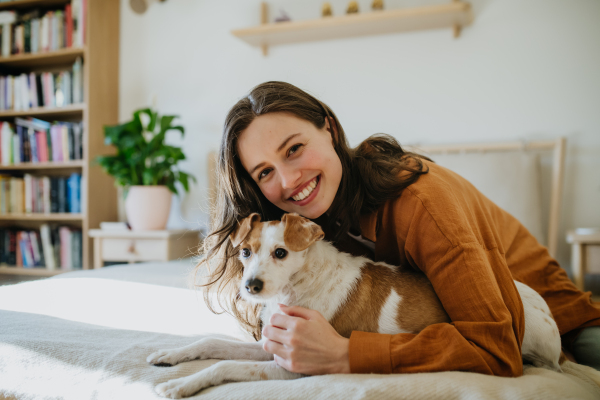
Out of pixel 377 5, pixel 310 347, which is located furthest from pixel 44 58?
pixel 310 347

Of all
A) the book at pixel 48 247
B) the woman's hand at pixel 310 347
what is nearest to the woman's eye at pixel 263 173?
the woman's hand at pixel 310 347

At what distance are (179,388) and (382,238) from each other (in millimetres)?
836

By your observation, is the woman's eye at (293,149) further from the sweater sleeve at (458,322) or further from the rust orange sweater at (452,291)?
the sweater sleeve at (458,322)

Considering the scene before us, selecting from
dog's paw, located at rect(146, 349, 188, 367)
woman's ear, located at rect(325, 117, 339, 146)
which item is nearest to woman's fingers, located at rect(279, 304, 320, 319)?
dog's paw, located at rect(146, 349, 188, 367)

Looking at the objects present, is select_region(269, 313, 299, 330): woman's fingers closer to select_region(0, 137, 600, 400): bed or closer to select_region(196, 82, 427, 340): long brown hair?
select_region(0, 137, 600, 400): bed

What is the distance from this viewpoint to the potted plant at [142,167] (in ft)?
10.5

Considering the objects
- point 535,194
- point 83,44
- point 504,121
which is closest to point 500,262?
point 535,194

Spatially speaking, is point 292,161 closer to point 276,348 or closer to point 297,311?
point 297,311

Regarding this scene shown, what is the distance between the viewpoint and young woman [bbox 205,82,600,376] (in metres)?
0.99

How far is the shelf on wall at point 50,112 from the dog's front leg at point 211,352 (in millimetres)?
3380

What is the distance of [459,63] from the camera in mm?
3105

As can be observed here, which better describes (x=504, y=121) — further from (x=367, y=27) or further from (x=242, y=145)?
(x=242, y=145)

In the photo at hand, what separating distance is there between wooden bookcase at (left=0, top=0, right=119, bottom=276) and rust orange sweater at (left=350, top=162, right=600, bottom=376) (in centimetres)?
326

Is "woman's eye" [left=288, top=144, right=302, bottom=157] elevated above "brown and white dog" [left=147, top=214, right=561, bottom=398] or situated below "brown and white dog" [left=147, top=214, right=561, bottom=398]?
above
